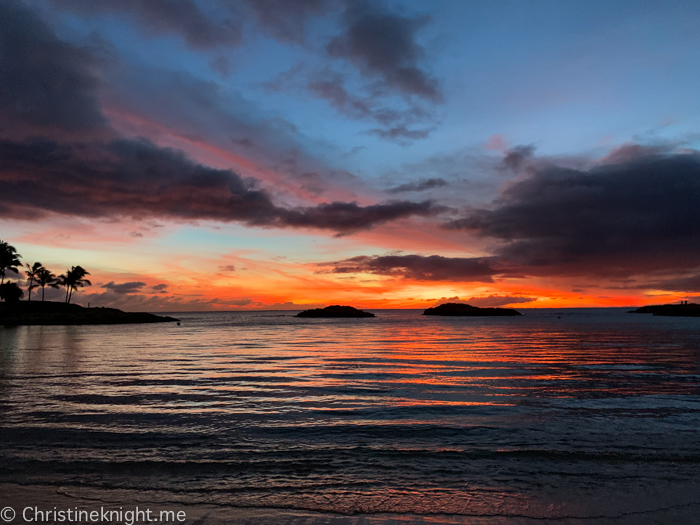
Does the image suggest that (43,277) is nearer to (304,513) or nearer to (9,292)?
(9,292)

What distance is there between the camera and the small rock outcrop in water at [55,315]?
350 feet

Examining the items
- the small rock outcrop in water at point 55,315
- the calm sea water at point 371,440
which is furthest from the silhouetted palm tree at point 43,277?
the calm sea water at point 371,440

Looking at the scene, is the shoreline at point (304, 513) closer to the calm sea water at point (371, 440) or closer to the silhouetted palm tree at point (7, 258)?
the calm sea water at point (371, 440)

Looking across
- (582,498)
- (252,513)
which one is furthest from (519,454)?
(252,513)

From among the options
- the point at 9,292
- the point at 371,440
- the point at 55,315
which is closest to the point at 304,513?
the point at 371,440

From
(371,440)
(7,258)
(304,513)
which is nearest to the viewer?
(304,513)

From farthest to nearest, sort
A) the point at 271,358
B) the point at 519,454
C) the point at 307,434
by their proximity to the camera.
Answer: the point at 271,358 < the point at 307,434 < the point at 519,454

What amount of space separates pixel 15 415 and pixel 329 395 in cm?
1191

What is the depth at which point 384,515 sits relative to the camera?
7164 millimetres

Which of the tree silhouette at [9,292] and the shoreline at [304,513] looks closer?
the shoreline at [304,513]

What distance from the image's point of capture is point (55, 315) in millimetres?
112500

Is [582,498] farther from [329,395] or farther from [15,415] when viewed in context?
[15,415]

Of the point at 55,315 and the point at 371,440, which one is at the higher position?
the point at 371,440

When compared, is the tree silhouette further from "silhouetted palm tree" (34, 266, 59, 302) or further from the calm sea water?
the calm sea water
